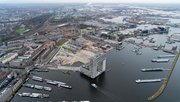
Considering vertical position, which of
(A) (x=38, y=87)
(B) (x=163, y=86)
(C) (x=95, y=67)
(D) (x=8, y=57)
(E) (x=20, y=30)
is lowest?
(A) (x=38, y=87)

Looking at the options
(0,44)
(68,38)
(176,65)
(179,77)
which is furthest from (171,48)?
(0,44)

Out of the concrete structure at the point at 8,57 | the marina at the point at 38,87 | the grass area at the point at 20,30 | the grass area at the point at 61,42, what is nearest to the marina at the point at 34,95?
the marina at the point at 38,87

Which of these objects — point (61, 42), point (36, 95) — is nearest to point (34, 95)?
point (36, 95)

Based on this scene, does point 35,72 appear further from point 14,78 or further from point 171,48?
point 171,48

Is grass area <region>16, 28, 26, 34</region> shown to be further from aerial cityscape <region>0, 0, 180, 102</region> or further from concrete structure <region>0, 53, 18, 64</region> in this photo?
concrete structure <region>0, 53, 18, 64</region>

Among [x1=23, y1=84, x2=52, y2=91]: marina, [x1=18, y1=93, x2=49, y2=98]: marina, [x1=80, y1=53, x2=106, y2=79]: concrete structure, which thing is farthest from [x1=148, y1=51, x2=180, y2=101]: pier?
[x1=23, y1=84, x2=52, y2=91]: marina

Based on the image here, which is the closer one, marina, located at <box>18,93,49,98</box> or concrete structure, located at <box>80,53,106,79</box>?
marina, located at <box>18,93,49,98</box>

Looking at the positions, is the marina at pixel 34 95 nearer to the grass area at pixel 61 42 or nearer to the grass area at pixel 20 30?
Answer: the grass area at pixel 61 42

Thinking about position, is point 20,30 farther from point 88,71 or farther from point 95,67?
point 95,67
